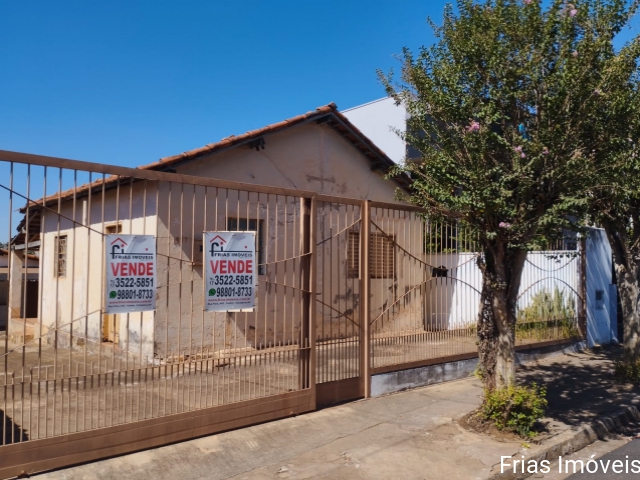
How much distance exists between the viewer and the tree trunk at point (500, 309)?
6.52 m

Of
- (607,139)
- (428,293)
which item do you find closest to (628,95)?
(607,139)

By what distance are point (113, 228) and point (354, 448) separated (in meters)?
3.40

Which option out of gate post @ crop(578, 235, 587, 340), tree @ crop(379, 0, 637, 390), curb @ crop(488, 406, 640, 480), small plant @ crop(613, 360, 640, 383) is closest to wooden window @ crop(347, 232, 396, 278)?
tree @ crop(379, 0, 637, 390)

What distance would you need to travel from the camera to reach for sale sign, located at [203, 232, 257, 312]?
6066mm

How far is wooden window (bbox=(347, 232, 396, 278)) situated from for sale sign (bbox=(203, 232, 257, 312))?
2.05 meters

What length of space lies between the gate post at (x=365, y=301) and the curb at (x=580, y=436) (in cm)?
250

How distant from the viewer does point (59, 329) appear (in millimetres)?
4973

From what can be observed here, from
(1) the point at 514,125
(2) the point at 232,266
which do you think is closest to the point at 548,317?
(1) the point at 514,125

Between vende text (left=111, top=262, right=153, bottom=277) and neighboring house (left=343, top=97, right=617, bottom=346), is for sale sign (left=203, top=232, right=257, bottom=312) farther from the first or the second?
neighboring house (left=343, top=97, right=617, bottom=346)

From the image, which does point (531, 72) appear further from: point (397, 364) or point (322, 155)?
point (322, 155)

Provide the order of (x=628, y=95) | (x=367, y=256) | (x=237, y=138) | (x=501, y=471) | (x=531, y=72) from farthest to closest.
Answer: (x=237, y=138), (x=367, y=256), (x=628, y=95), (x=531, y=72), (x=501, y=471)

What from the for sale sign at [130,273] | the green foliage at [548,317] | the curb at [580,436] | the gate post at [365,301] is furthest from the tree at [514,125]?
the green foliage at [548,317]

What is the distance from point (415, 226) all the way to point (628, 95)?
3.29m

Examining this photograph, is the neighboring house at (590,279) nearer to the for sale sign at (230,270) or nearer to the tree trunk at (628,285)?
the tree trunk at (628,285)
